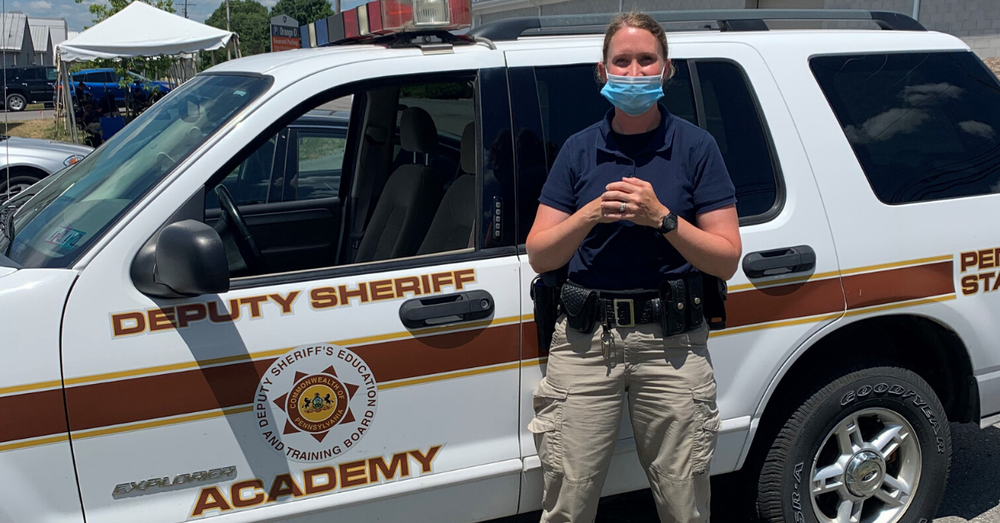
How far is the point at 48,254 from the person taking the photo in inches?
84.7

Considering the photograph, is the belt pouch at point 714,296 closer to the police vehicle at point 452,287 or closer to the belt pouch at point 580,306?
the police vehicle at point 452,287

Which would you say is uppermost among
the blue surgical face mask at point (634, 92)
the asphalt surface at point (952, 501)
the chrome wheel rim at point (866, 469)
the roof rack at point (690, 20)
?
the roof rack at point (690, 20)

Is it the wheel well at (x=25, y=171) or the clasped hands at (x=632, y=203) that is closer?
the clasped hands at (x=632, y=203)

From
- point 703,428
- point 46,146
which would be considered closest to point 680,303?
point 703,428

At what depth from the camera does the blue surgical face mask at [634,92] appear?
218 cm

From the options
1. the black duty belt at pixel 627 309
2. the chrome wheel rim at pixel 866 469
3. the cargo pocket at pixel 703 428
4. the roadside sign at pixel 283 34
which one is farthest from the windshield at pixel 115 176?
the roadside sign at pixel 283 34

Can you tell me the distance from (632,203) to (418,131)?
1.33m

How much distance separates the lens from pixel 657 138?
89.8 inches

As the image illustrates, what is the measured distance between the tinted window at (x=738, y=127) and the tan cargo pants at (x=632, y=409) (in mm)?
628

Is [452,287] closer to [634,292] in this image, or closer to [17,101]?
[634,292]

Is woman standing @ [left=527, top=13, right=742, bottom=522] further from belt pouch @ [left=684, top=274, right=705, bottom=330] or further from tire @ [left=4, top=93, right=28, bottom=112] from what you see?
tire @ [left=4, top=93, right=28, bottom=112]

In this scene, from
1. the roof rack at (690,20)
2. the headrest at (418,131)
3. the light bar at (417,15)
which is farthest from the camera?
the headrest at (418,131)

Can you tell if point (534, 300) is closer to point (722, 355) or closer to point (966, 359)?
point (722, 355)

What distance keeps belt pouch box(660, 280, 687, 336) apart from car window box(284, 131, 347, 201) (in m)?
1.93
